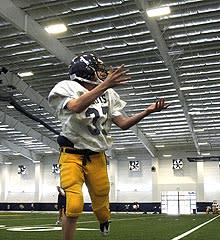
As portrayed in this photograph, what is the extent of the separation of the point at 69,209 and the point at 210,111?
102 ft

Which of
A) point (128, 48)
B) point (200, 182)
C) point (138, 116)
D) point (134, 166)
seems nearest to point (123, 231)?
point (138, 116)

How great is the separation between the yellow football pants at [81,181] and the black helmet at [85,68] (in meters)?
0.72

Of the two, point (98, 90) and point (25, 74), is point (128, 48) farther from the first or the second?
point (98, 90)

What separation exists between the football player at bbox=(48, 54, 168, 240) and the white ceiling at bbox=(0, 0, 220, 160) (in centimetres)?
1307

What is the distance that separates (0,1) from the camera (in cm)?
1594

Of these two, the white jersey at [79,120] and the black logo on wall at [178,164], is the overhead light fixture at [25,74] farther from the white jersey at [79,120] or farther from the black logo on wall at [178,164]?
the black logo on wall at [178,164]

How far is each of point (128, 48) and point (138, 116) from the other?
18.5 meters

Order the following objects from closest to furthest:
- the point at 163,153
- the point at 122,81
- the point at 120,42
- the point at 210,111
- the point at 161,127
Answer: the point at 122,81 → the point at 120,42 → the point at 210,111 → the point at 161,127 → the point at 163,153

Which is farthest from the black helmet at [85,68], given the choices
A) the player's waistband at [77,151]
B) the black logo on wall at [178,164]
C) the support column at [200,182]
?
the black logo on wall at [178,164]

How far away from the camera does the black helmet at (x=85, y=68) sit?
3932 mm

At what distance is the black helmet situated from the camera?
393cm

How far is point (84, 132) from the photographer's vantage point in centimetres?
376

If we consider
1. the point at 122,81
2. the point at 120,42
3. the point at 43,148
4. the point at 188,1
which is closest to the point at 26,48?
the point at 120,42

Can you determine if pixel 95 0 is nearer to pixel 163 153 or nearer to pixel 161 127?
pixel 161 127
